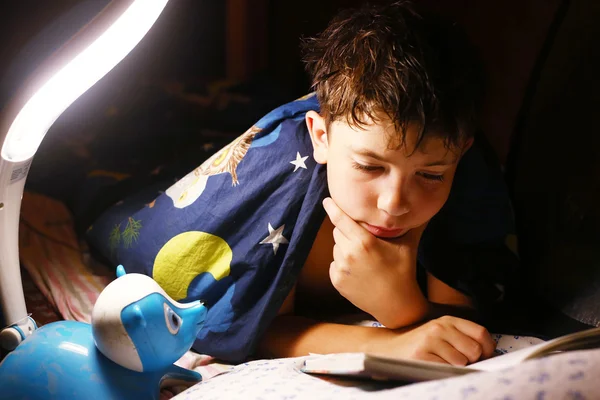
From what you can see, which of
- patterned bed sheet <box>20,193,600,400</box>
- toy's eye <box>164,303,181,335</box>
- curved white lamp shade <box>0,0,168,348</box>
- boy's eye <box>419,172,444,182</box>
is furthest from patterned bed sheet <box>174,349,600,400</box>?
curved white lamp shade <box>0,0,168,348</box>

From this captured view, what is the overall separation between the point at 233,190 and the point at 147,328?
1.05ft

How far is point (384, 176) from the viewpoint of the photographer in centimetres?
83

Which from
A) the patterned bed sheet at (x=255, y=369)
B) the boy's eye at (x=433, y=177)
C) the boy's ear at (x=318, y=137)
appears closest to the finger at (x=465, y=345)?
the patterned bed sheet at (x=255, y=369)

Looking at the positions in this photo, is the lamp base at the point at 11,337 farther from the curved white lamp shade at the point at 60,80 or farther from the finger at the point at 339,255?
the finger at the point at 339,255

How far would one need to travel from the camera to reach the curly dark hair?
2.63ft

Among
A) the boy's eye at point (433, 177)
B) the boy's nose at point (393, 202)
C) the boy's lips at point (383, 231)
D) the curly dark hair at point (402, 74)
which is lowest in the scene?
the boy's lips at point (383, 231)

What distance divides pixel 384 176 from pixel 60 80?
412 millimetres

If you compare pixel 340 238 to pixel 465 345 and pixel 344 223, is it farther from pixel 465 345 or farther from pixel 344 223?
pixel 465 345

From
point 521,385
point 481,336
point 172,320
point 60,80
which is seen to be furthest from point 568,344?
point 60,80

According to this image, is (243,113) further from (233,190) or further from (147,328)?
(147,328)

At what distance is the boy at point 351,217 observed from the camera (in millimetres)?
823

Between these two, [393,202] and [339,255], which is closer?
[393,202]

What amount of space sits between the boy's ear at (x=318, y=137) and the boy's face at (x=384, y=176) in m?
0.02

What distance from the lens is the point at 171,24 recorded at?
1.65 metres
